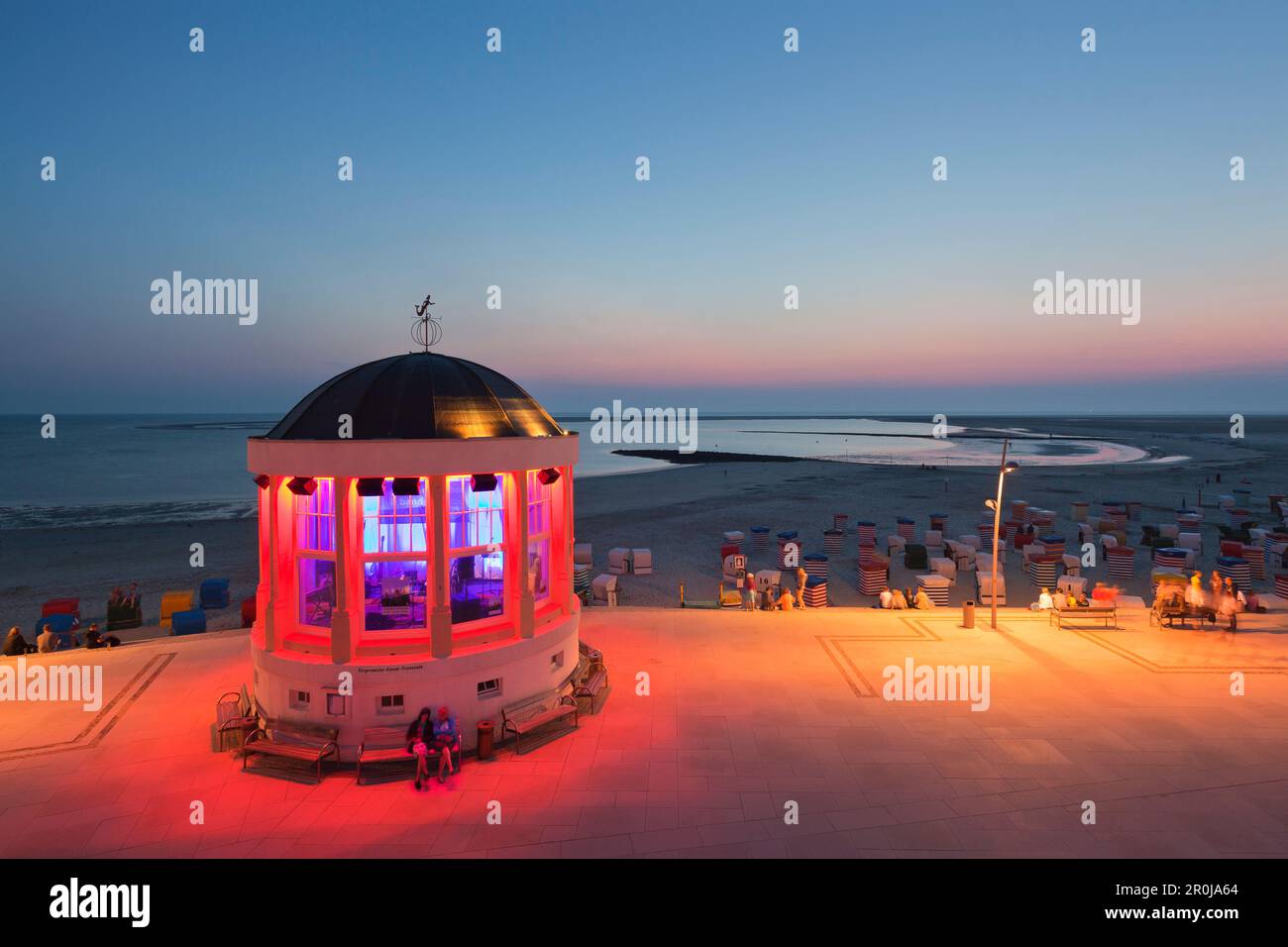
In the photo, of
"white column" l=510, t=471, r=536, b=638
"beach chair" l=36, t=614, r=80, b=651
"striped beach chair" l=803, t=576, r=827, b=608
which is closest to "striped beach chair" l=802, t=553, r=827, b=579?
"striped beach chair" l=803, t=576, r=827, b=608

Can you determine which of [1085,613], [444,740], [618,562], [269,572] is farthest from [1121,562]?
[269,572]

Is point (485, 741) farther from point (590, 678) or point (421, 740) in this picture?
point (590, 678)

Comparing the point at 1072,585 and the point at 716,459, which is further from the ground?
the point at 716,459

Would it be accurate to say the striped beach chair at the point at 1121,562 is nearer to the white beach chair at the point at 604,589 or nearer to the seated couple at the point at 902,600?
the seated couple at the point at 902,600

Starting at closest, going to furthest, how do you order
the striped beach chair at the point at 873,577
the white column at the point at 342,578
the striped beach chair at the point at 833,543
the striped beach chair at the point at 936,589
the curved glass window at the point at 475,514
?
the white column at the point at 342,578 < the curved glass window at the point at 475,514 < the striped beach chair at the point at 936,589 < the striped beach chair at the point at 873,577 < the striped beach chair at the point at 833,543

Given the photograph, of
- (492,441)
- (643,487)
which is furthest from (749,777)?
(643,487)

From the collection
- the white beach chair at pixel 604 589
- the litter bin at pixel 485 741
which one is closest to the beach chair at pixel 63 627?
the litter bin at pixel 485 741

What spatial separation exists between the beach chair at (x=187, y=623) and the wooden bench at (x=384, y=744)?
13.6 meters

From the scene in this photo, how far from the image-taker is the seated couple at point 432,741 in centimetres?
1167

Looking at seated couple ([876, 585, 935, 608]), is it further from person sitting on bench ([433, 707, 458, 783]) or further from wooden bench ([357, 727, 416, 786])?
wooden bench ([357, 727, 416, 786])

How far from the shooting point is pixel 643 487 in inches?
2729

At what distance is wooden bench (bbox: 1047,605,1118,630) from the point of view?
20.0m

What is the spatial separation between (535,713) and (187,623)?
15776 mm

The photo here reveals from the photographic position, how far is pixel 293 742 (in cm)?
1269
